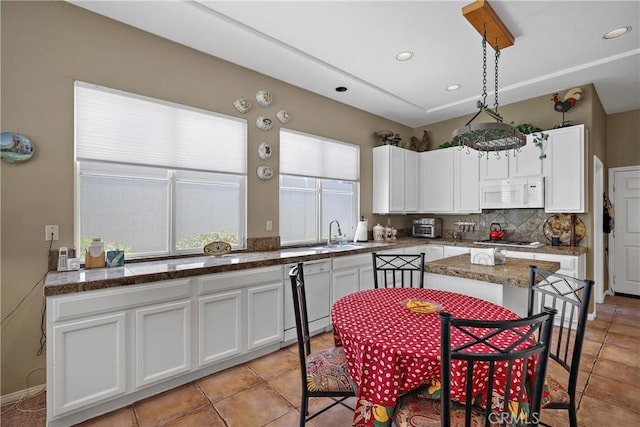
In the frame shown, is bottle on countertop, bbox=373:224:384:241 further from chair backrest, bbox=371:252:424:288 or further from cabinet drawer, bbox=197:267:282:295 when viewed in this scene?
cabinet drawer, bbox=197:267:282:295

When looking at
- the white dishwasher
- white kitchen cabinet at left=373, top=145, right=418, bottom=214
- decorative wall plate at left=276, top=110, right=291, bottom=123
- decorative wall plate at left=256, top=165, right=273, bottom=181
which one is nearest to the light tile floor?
the white dishwasher

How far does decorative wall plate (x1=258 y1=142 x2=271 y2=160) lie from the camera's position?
3410 millimetres

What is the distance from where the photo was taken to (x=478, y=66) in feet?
11.0

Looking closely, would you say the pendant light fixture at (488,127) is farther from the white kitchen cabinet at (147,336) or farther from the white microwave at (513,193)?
the white kitchen cabinet at (147,336)

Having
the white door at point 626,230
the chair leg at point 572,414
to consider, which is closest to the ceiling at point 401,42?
the white door at point 626,230

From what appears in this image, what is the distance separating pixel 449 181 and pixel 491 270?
275 centimetres

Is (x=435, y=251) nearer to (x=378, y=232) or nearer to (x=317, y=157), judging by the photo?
(x=378, y=232)

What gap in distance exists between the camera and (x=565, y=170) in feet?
12.2

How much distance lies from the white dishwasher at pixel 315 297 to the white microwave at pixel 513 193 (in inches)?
102

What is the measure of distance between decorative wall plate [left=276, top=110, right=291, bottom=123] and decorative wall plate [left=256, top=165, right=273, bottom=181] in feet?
1.94

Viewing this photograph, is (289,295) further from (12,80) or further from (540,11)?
(540,11)

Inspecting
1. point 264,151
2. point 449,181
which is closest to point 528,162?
point 449,181

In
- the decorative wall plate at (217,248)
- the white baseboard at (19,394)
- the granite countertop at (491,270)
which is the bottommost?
the white baseboard at (19,394)

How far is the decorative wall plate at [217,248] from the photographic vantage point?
2.96 m
